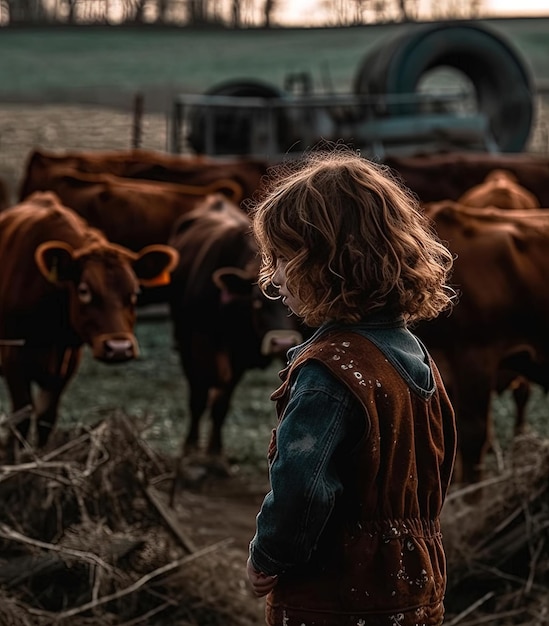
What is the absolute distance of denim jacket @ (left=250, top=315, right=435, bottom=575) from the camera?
250 cm

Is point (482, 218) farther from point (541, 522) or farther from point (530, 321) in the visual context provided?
point (541, 522)

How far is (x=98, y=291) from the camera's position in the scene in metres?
6.50

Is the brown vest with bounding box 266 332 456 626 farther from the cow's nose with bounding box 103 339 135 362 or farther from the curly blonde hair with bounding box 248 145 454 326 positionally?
the cow's nose with bounding box 103 339 135 362

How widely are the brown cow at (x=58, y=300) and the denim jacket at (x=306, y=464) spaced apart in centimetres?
375

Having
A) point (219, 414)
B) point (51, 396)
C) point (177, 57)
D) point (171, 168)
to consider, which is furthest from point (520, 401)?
point (177, 57)

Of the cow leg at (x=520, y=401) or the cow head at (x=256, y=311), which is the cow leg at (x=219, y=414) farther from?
the cow leg at (x=520, y=401)

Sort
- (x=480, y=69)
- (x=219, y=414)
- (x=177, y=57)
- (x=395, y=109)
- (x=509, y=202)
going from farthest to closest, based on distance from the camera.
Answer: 1. (x=177, y=57)
2. (x=480, y=69)
3. (x=395, y=109)
4. (x=509, y=202)
5. (x=219, y=414)

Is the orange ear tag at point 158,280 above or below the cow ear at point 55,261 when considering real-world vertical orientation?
below

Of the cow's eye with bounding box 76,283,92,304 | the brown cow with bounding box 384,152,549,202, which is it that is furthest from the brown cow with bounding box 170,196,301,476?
the brown cow with bounding box 384,152,549,202

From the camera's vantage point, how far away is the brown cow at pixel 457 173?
1246 centimetres

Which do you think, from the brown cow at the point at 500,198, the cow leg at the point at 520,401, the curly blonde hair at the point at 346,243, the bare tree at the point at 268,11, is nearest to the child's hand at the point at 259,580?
the curly blonde hair at the point at 346,243

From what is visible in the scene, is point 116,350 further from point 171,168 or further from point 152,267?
point 171,168

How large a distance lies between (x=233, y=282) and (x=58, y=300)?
1.07m

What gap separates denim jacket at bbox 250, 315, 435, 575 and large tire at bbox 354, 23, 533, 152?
17291mm
